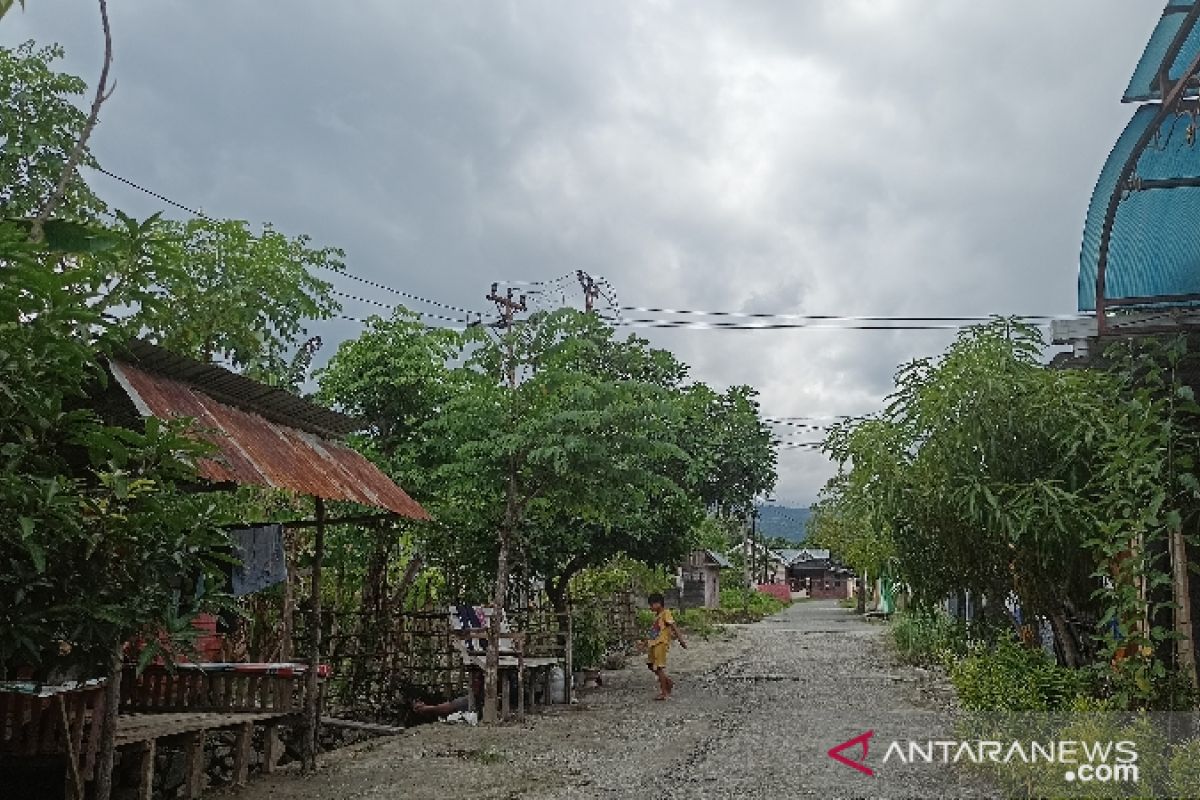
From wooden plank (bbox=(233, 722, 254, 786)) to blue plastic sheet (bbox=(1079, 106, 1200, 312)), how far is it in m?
7.67

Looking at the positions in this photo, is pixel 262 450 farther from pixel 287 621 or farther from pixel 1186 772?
pixel 1186 772

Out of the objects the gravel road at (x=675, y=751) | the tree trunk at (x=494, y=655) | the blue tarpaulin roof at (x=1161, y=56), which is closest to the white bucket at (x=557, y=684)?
the gravel road at (x=675, y=751)

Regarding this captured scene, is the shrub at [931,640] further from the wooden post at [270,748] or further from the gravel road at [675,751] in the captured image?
the wooden post at [270,748]

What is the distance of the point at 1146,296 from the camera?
25.9ft

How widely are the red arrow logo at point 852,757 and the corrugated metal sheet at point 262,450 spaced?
14.5 feet

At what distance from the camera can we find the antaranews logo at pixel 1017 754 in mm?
6438

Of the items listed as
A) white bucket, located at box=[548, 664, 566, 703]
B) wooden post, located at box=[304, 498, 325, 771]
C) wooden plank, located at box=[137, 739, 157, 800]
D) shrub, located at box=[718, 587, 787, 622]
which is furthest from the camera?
shrub, located at box=[718, 587, 787, 622]

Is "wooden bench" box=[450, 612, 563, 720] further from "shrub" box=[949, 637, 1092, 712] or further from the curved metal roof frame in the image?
the curved metal roof frame

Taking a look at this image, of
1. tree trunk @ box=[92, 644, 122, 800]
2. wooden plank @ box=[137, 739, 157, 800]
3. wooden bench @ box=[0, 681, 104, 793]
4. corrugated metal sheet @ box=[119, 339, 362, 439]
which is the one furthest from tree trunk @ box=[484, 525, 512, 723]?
tree trunk @ box=[92, 644, 122, 800]

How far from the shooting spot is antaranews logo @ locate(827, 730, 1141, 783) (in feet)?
21.1

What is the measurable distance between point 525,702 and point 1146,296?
907 cm

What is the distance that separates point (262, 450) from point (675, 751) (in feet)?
16.7

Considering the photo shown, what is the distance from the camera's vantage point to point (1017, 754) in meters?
7.55

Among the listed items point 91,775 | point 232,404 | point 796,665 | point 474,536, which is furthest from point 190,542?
point 796,665
